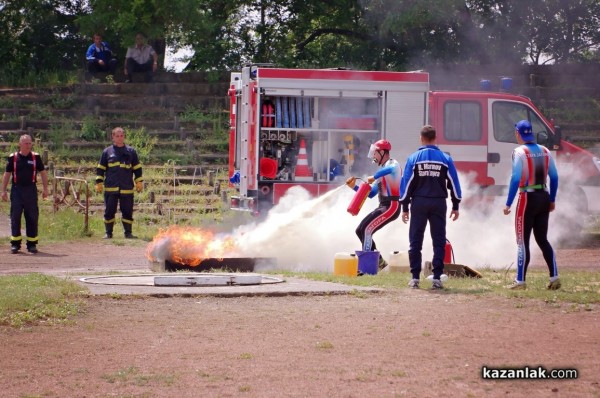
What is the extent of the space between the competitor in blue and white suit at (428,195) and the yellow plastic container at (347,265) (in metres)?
1.61

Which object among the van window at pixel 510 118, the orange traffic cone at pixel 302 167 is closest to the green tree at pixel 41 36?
the orange traffic cone at pixel 302 167

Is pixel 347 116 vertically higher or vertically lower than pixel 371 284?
higher

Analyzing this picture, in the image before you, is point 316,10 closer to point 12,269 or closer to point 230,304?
point 12,269

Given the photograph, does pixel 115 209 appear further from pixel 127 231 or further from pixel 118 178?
pixel 118 178

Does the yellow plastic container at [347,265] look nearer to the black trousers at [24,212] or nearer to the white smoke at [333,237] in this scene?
the white smoke at [333,237]

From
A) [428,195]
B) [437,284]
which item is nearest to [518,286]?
[437,284]

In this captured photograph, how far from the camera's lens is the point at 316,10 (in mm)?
33438

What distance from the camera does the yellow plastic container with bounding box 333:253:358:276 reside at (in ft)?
45.9

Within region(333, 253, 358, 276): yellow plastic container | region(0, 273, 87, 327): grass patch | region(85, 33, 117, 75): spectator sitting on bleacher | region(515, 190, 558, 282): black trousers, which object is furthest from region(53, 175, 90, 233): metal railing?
region(515, 190, 558, 282): black trousers

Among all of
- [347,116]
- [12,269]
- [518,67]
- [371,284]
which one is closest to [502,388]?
[371,284]

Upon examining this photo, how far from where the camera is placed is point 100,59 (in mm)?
31484

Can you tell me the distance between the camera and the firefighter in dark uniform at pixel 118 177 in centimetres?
2014

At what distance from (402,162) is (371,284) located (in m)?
6.92

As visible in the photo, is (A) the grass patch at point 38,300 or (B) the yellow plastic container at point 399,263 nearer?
(A) the grass patch at point 38,300
